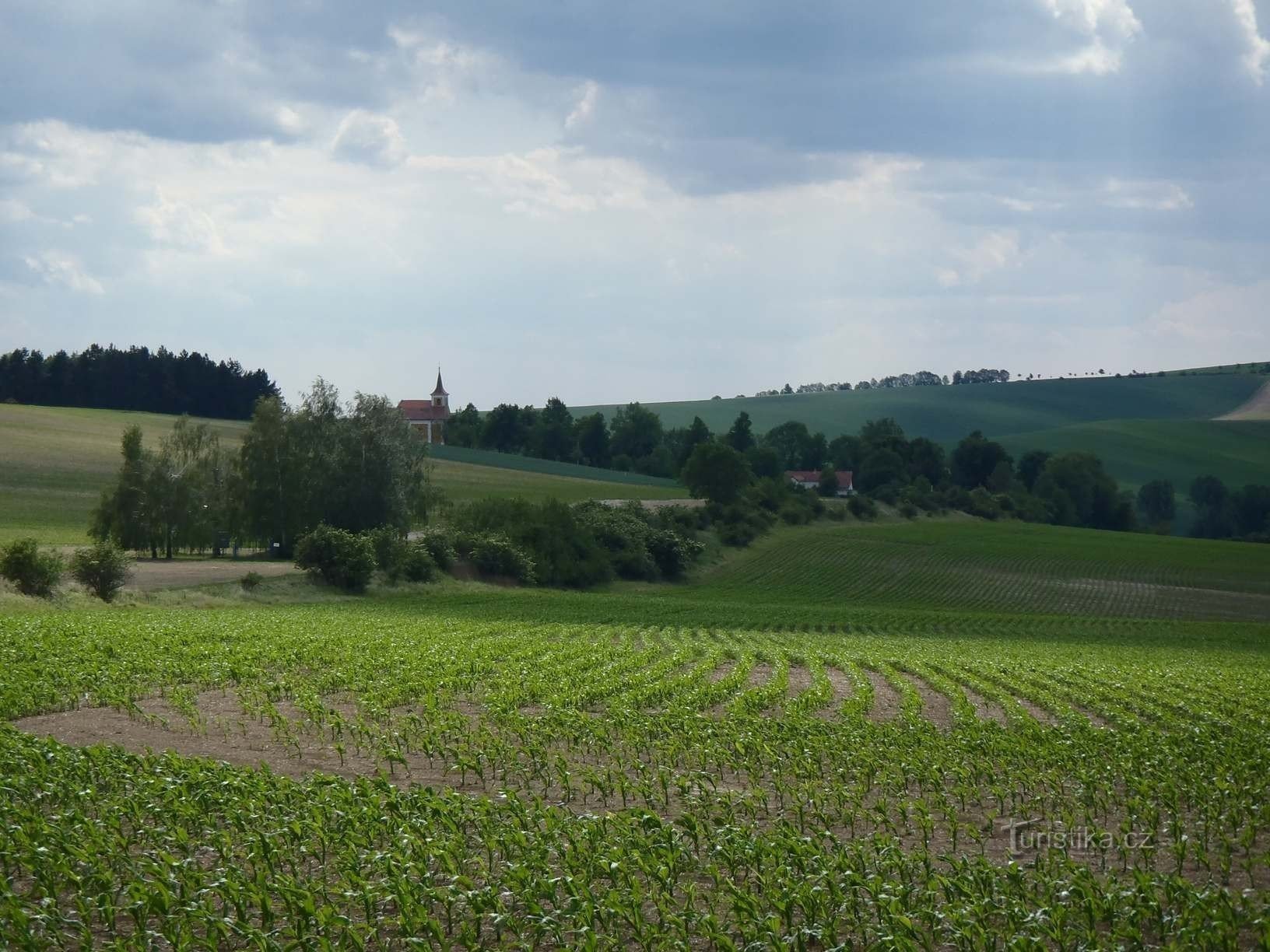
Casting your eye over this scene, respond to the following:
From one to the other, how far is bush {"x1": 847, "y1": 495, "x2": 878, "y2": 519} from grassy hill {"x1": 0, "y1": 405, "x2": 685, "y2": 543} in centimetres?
2312

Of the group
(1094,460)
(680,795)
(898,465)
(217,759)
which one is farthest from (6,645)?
(1094,460)

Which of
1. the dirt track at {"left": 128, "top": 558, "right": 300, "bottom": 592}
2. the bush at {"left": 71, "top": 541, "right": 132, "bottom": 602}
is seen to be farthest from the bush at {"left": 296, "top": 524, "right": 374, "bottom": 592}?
the bush at {"left": 71, "top": 541, "right": 132, "bottom": 602}

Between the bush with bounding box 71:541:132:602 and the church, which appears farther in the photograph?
the church

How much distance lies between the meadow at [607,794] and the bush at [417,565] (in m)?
29.2

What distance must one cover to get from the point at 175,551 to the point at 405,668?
64390 mm

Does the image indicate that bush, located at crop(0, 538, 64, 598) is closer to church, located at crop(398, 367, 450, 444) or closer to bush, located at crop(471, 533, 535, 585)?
bush, located at crop(471, 533, 535, 585)

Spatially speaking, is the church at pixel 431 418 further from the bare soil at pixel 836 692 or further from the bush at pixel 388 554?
the bare soil at pixel 836 692

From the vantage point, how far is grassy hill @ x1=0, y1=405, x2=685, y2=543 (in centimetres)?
8444

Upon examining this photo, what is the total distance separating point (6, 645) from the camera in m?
27.9

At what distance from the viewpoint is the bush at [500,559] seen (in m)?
71.4

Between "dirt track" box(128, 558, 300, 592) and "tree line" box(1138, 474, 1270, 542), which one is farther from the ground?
"tree line" box(1138, 474, 1270, 542)

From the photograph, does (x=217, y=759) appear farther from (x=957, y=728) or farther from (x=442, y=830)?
(x=957, y=728)

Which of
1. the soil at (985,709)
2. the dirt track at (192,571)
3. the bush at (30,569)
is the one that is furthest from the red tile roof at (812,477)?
the soil at (985,709)

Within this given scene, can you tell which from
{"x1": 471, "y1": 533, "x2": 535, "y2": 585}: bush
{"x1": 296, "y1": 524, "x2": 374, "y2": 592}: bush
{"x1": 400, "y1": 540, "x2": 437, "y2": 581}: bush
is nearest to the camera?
{"x1": 296, "y1": 524, "x2": 374, "y2": 592}: bush
